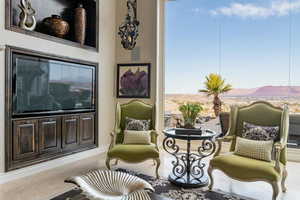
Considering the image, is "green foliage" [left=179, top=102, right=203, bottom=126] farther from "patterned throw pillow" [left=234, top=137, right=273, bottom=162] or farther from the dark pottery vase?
the dark pottery vase

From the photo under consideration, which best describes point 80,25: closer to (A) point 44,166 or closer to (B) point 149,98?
(B) point 149,98

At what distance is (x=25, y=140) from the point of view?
3.54 meters

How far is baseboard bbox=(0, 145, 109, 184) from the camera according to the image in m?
3.32

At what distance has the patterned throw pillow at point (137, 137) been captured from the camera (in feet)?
12.1

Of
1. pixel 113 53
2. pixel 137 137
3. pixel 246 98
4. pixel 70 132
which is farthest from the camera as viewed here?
pixel 113 53

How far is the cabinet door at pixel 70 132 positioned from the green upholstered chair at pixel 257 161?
265 cm

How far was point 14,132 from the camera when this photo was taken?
11.1ft

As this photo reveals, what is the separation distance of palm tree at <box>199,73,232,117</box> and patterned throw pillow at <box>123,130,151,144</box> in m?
2.07

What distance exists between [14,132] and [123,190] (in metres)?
2.25

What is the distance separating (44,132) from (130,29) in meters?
2.78

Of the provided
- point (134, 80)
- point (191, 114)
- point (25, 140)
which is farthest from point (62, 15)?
point (191, 114)

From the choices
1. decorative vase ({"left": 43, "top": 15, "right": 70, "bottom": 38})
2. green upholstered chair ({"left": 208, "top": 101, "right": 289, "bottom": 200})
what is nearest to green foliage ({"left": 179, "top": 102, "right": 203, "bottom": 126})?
green upholstered chair ({"left": 208, "top": 101, "right": 289, "bottom": 200})

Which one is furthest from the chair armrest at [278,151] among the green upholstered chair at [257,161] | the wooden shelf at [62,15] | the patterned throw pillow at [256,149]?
the wooden shelf at [62,15]

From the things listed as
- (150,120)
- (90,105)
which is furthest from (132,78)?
(150,120)
